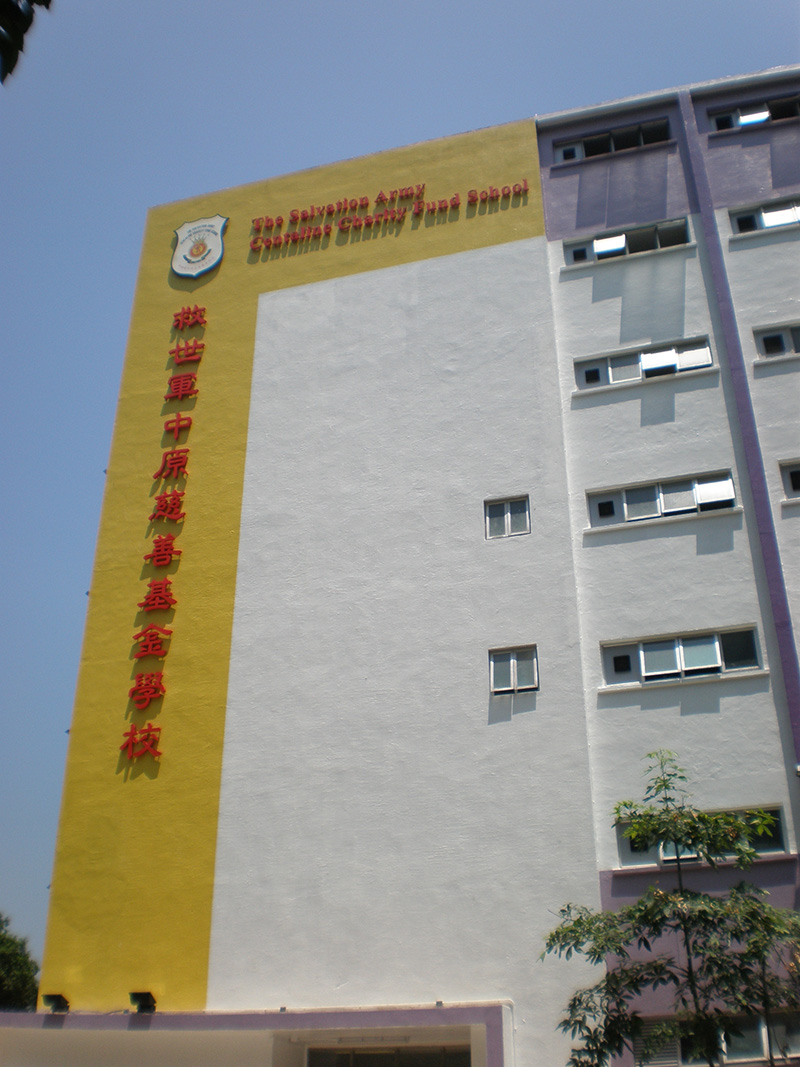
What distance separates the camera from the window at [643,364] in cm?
1855

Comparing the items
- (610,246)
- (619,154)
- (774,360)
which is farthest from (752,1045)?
(619,154)

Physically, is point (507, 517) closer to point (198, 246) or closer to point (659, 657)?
point (659, 657)

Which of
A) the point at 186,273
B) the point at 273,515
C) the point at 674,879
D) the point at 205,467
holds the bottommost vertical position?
the point at 674,879

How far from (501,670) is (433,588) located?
6.69ft

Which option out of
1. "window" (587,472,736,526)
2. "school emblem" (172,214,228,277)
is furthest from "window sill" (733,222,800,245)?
"school emblem" (172,214,228,277)

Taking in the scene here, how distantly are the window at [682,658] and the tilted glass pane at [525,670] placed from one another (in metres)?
1.24

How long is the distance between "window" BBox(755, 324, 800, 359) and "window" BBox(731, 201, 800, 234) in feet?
8.12

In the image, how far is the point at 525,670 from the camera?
16547 millimetres

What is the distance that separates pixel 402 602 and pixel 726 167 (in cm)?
1176

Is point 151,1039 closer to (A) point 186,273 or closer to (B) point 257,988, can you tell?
(B) point 257,988

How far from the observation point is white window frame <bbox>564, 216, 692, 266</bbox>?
20031 mm

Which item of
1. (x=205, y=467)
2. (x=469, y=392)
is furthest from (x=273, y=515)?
(x=469, y=392)

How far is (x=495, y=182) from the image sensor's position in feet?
71.3

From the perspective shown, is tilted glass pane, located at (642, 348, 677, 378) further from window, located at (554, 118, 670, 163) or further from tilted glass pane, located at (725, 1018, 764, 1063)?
tilted glass pane, located at (725, 1018, 764, 1063)
